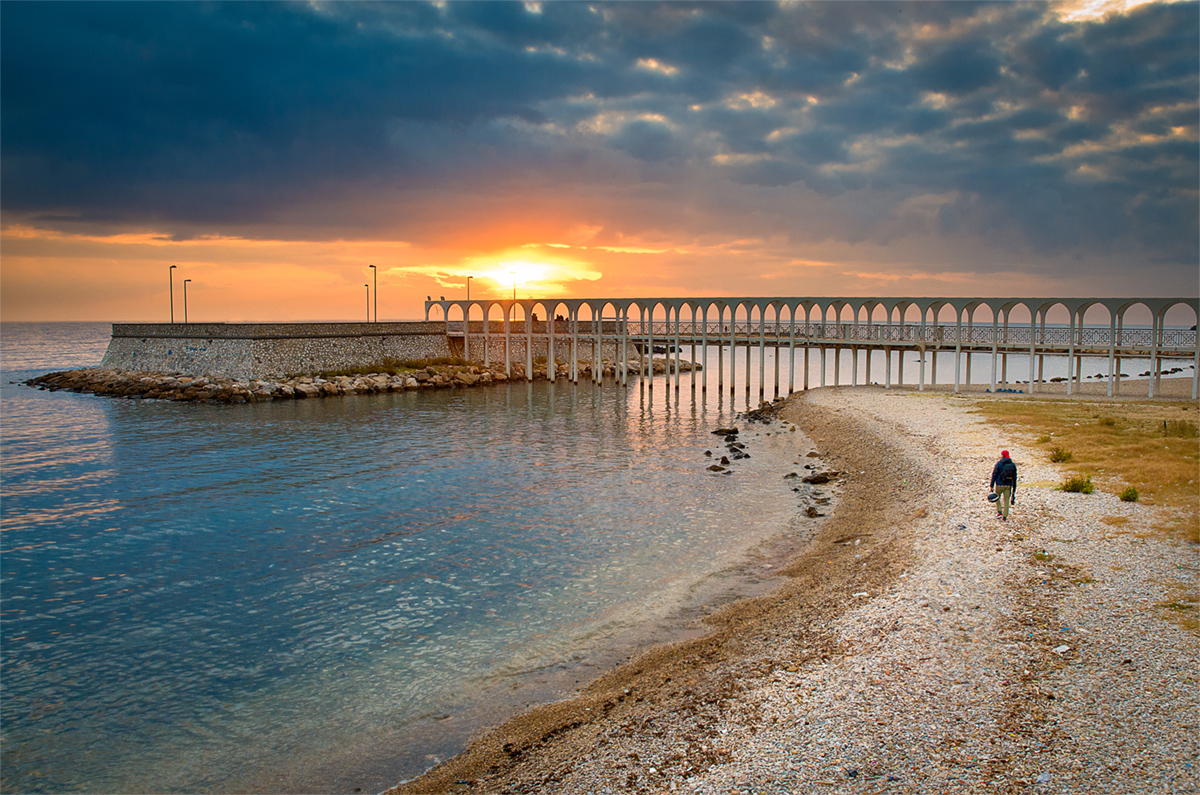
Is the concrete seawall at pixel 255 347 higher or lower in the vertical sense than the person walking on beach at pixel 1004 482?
higher

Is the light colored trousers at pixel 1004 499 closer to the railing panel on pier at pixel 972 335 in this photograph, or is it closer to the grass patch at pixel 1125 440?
the grass patch at pixel 1125 440

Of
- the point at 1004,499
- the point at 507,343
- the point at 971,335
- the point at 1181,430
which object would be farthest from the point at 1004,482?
the point at 507,343

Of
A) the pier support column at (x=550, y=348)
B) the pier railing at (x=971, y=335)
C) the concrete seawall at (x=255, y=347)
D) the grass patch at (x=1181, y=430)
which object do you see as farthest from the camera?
the pier support column at (x=550, y=348)

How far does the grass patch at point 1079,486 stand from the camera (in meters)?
17.0

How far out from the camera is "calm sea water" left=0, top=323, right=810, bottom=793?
31.8 ft

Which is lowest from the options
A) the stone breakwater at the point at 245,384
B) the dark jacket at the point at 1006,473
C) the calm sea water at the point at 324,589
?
the calm sea water at the point at 324,589

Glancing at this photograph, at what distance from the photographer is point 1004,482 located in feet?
51.8

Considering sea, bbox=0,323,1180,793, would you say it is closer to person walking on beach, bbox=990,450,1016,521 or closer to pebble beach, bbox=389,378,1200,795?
pebble beach, bbox=389,378,1200,795

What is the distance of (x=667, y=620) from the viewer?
12992mm

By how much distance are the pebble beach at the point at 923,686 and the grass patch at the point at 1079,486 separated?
1.24 meters

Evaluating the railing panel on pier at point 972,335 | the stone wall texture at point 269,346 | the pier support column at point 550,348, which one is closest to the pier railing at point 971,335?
the railing panel on pier at point 972,335

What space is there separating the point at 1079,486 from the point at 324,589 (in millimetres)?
17711

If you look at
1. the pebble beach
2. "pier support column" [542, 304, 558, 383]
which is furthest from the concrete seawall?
the pebble beach

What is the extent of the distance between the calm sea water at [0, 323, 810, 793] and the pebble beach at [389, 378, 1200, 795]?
4.43 feet
